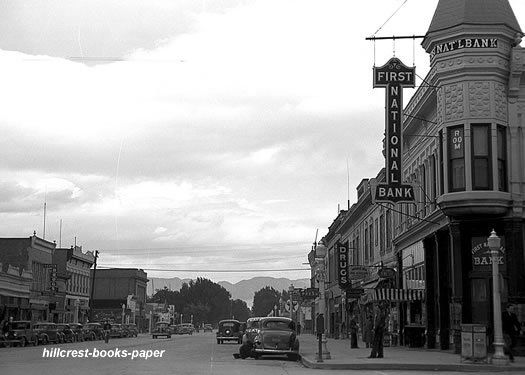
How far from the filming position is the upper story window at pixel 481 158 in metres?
30.0

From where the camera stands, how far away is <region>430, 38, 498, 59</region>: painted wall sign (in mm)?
30406

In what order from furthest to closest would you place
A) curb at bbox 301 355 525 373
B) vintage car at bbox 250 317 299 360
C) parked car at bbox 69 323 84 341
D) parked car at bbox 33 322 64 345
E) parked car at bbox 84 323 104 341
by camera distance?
1. parked car at bbox 84 323 104 341
2. parked car at bbox 69 323 84 341
3. parked car at bbox 33 322 64 345
4. vintage car at bbox 250 317 299 360
5. curb at bbox 301 355 525 373

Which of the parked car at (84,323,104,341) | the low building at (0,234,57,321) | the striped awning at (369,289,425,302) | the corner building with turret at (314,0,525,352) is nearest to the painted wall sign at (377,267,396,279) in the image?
the striped awning at (369,289,425,302)

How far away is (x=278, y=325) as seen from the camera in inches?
1291

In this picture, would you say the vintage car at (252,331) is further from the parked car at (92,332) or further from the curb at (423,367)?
the parked car at (92,332)

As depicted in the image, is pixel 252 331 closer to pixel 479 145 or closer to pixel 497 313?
pixel 497 313

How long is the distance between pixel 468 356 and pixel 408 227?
1530 centimetres

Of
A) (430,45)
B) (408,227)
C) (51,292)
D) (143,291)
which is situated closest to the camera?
(430,45)

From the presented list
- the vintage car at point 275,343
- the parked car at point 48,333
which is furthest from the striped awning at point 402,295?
the parked car at point 48,333

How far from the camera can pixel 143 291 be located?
469 ft

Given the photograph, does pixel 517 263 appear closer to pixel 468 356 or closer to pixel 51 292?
pixel 468 356

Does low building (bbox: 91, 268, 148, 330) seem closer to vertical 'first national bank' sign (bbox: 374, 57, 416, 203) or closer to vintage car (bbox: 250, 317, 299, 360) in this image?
vintage car (bbox: 250, 317, 299, 360)

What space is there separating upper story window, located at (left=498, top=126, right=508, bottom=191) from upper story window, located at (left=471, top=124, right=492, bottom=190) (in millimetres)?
474

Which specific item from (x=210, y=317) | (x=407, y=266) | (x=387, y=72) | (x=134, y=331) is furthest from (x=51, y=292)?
(x=210, y=317)
